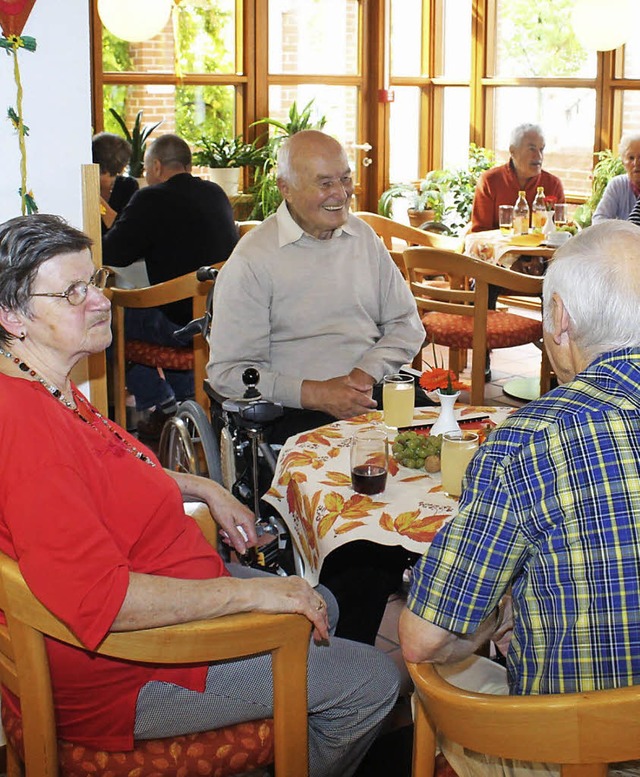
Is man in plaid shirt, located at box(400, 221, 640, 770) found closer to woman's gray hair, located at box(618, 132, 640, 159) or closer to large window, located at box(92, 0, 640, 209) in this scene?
woman's gray hair, located at box(618, 132, 640, 159)

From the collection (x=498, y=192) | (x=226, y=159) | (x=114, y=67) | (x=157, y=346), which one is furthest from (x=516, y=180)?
(x=157, y=346)

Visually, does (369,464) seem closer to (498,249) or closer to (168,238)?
(168,238)

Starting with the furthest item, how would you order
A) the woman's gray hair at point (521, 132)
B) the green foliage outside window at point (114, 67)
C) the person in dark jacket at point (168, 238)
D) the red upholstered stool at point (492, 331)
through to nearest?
1. the green foliage outside window at point (114, 67)
2. the woman's gray hair at point (521, 132)
3. the red upholstered stool at point (492, 331)
4. the person in dark jacket at point (168, 238)

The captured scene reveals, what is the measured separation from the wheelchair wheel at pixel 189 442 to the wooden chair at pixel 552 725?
192cm

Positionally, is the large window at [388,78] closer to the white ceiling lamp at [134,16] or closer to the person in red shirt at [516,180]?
the white ceiling lamp at [134,16]

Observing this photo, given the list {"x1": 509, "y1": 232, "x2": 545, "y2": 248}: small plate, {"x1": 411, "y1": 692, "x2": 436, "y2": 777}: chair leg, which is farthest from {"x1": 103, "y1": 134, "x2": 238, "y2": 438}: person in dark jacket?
{"x1": 411, "y1": 692, "x2": 436, "y2": 777}: chair leg

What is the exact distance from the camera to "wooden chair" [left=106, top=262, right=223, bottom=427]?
4078 mm

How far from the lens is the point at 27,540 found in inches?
59.3

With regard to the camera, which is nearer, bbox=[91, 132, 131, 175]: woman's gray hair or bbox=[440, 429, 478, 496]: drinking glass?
bbox=[440, 429, 478, 496]: drinking glass

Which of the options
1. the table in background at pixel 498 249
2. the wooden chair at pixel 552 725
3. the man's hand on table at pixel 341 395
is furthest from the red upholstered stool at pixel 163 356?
the wooden chair at pixel 552 725

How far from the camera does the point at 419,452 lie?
89.4 inches

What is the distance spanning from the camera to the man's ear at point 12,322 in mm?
1737

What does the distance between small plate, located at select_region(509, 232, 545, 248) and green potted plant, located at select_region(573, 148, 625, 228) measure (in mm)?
930

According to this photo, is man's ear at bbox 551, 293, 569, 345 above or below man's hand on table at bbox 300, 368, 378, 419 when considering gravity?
above
